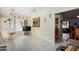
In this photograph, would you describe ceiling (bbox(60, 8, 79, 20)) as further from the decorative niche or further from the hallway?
the hallway

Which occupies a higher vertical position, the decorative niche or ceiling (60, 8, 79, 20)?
ceiling (60, 8, 79, 20)

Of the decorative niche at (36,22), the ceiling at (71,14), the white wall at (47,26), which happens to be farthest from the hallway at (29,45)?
the ceiling at (71,14)

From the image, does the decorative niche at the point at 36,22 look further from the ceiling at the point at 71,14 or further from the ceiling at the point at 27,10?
the ceiling at the point at 71,14

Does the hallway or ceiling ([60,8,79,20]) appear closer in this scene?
ceiling ([60,8,79,20])

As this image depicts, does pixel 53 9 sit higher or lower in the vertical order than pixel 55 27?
higher

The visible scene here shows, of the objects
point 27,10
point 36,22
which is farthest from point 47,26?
point 27,10

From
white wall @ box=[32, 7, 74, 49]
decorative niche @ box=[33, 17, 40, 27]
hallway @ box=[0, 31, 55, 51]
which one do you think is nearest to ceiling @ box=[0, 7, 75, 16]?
white wall @ box=[32, 7, 74, 49]

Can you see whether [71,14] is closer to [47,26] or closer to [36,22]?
[47,26]

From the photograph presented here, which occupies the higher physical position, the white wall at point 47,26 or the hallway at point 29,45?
the white wall at point 47,26

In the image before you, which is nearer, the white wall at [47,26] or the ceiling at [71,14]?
the ceiling at [71,14]
